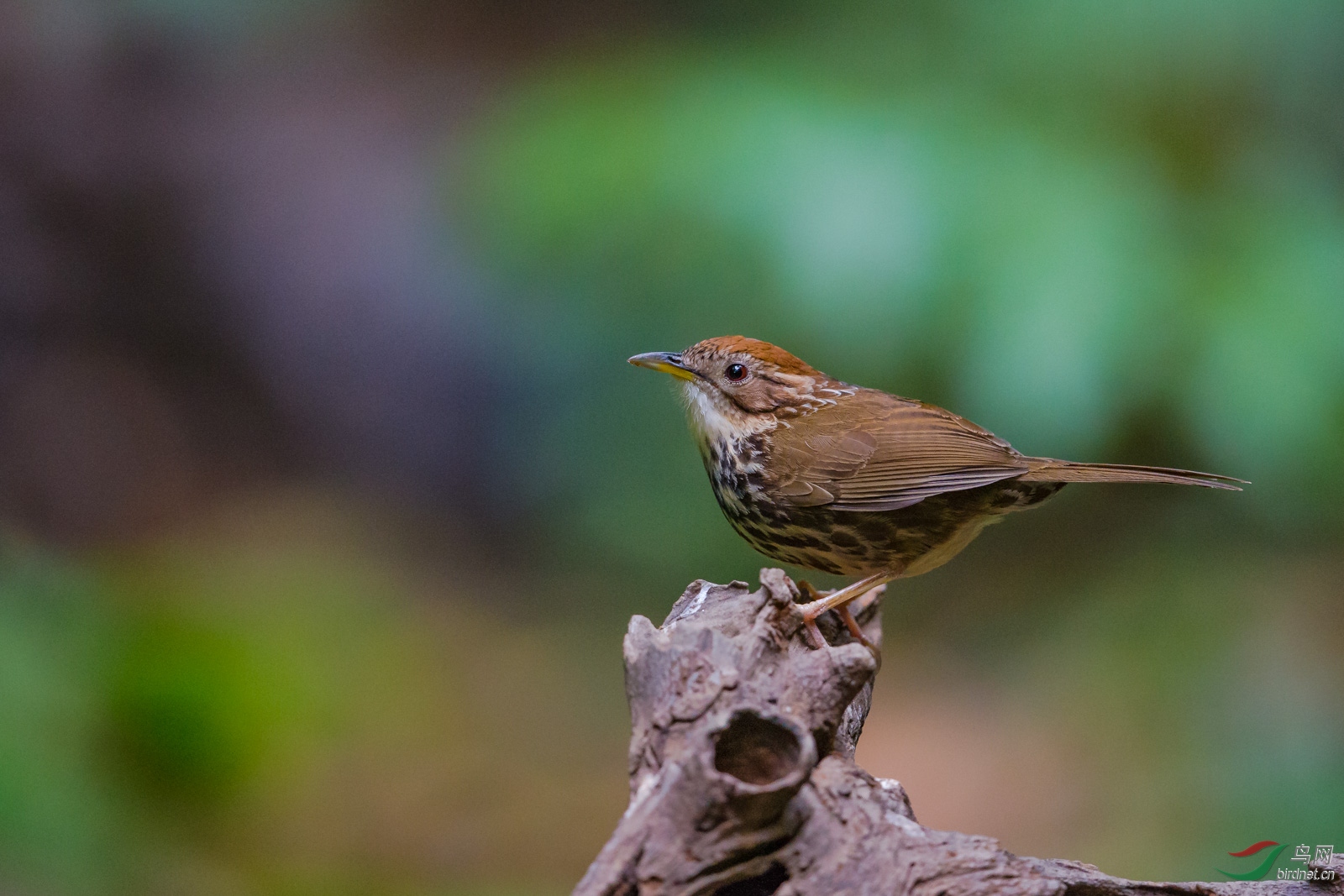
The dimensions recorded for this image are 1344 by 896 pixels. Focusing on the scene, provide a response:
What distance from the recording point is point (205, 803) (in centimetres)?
385

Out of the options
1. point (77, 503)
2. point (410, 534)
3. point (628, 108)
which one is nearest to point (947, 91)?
point (628, 108)

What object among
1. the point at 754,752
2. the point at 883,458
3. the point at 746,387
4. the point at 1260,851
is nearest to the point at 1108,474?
the point at 883,458

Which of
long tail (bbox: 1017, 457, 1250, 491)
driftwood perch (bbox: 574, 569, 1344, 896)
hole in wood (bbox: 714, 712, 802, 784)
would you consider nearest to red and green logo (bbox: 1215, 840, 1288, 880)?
driftwood perch (bbox: 574, 569, 1344, 896)

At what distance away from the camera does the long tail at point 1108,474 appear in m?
2.54

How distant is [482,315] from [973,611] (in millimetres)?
2983

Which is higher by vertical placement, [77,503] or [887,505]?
[77,503]

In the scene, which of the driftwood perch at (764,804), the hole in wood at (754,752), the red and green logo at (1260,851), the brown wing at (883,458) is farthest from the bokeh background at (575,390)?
the hole in wood at (754,752)

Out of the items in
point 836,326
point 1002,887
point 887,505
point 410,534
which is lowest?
point 1002,887

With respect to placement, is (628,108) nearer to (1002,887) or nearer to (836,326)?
(836,326)

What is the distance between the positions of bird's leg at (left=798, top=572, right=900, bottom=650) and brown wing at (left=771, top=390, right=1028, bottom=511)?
0.20 m

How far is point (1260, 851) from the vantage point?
3510 mm

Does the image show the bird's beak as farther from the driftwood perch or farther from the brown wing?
the driftwood perch

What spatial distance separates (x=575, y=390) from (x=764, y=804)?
3857 mm

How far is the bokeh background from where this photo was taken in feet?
13.0
